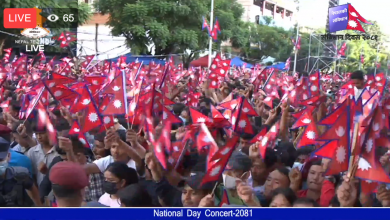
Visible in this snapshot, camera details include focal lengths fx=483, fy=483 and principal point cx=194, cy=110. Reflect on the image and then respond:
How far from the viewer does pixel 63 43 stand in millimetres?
16422

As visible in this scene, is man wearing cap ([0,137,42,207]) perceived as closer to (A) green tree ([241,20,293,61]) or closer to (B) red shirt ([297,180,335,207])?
(B) red shirt ([297,180,335,207])

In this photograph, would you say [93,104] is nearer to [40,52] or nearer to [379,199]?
[379,199]

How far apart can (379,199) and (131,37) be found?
1936cm

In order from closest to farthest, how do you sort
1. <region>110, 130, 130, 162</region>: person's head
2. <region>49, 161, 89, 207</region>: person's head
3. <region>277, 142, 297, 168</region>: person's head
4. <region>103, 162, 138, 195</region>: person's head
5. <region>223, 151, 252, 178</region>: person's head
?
<region>49, 161, 89, 207</region>: person's head < <region>103, 162, 138, 195</region>: person's head < <region>223, 151, 252, 178</region>: person's head < <region>110, 130, 130, 162</region>: person's head < <region>277, 142, 297, 168</region>: person's head

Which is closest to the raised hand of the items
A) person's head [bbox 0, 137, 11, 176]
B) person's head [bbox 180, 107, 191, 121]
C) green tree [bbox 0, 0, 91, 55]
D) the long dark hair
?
the long dark hair

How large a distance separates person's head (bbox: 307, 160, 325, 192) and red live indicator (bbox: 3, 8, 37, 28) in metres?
10.4

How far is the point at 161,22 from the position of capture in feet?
72.0

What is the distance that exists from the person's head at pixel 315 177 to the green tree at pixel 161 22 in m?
17.4

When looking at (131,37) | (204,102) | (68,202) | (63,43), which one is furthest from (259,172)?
(131,37)

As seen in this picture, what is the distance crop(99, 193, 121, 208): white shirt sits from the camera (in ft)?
10.7

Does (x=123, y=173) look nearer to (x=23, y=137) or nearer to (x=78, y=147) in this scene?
(x=78, y=147)

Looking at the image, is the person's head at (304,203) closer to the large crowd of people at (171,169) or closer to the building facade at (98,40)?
the large crowd of people at (171,169)

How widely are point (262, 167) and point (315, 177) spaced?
1.87ft

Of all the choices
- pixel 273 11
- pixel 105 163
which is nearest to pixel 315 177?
pixel 105 163
